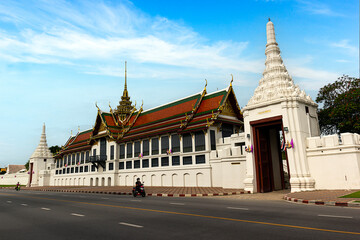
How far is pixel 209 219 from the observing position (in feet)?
29.2

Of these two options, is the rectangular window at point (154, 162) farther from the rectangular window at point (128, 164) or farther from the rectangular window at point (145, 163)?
the rectangular window at point (128, 164)

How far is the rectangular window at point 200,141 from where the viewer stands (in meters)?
32.4

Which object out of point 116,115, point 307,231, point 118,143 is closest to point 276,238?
point 307,231

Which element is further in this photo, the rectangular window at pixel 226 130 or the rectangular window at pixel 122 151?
the rectangular window at pixel 122 151

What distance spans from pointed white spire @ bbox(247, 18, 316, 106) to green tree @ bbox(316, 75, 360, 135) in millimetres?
6602

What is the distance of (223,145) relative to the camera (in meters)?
31.2

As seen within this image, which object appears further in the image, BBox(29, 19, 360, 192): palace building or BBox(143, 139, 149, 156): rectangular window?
BBox(143, 139, 149, 156): rectangular window

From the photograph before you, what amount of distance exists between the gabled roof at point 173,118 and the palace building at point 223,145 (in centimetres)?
13

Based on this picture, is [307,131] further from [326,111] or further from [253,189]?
[326,111]

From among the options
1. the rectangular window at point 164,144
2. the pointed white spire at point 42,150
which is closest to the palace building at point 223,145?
the rectangular window at point 164,144

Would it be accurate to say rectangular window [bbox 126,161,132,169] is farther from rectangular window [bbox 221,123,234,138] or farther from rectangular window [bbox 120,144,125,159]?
rectangular window [bbox 221,123,234,138]

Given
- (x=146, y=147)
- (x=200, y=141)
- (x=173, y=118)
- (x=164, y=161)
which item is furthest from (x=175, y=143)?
(x=146, y=147)

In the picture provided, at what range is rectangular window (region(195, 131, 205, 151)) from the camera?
3237 cm

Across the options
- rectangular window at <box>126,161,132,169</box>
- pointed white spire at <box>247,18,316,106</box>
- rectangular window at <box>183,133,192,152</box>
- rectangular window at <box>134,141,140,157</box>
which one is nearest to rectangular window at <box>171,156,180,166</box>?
rectangular window at <box>183,133,192,152</box>
